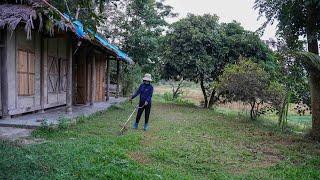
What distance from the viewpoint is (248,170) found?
693cm

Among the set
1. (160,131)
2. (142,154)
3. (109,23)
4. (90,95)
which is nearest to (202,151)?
(142,154)

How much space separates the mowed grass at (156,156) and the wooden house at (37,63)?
2.02 meters

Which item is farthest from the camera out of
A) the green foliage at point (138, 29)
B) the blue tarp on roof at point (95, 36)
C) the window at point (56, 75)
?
the green foliage at point (138, 29)

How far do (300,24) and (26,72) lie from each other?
27.4 ft

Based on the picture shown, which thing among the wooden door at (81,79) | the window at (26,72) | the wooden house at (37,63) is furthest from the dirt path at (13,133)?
the wooden door at (81,79)

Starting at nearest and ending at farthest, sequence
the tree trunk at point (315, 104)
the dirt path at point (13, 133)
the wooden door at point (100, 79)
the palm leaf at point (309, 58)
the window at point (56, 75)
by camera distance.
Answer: the dirt path at point (13, 133) < the palm leaf at point (309, 58) < the tree trunk at point (315, 104) < the window at point (56, 75) < the wooden door at point (100, 79)

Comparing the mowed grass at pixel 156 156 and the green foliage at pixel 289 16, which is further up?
the green foliage at pixel 289 16

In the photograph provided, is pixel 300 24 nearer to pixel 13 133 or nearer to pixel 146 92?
pixel 146 92

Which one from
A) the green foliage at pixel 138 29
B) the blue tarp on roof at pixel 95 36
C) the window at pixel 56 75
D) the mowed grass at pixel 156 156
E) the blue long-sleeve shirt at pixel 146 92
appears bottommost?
the mowed grass at pixel 156 156

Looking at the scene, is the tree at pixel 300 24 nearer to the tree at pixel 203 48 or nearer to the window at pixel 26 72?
the window at pixel 26 72

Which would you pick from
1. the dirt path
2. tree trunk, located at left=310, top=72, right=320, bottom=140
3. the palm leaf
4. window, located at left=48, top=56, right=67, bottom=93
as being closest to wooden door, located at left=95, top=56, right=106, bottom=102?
window, located at left=48, top=56, right=67, bottom=93

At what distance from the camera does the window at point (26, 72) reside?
11.0 meters

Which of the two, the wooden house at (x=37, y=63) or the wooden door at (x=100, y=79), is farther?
the wooden door at (x=100, y=79)

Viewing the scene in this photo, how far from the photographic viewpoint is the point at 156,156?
7395 mm
